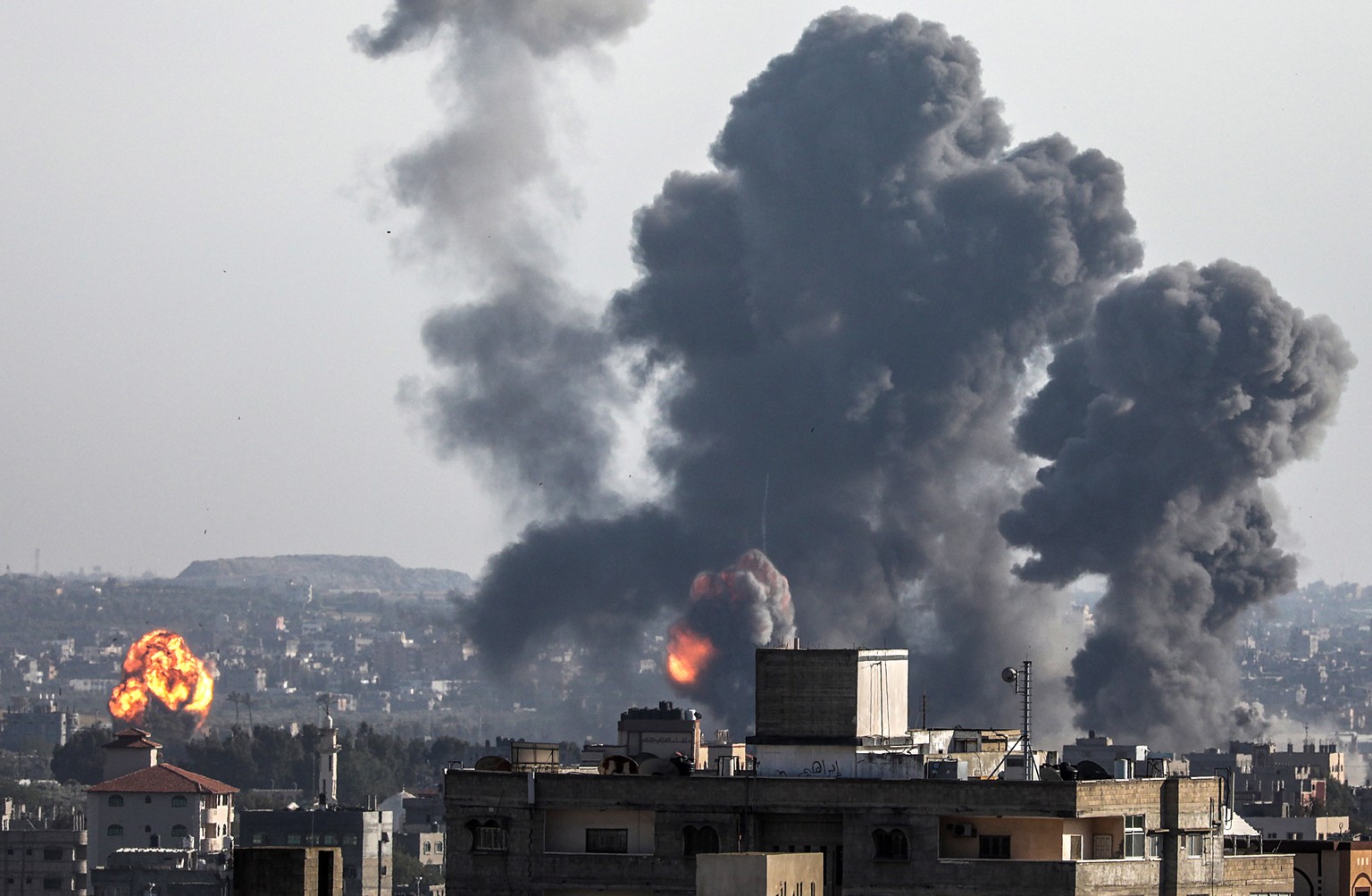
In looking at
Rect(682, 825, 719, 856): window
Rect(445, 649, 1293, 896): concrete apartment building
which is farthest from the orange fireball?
Rect(682, 825, 719, 856): window

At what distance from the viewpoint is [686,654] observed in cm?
18525

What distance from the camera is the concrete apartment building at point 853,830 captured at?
50.8 metres

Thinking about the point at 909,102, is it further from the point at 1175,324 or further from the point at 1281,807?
the point at 1281,807

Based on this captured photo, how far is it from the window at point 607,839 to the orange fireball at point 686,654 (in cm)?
13112

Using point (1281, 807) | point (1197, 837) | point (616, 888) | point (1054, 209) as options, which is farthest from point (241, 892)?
point (1054, 209)

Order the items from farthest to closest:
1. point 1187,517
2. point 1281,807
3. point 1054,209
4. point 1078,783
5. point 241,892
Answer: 1. point 1054,209
2. point 1187,517
3. point 1281,807
4. point 1078,783
5. point 241,892

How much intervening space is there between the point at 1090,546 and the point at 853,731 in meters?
122

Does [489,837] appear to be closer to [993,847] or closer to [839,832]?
[839,832]

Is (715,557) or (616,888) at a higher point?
(715,557)

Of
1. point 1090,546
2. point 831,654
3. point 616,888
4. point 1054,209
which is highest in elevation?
point 1054,209

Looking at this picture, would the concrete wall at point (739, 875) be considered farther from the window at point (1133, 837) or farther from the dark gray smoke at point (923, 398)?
the dark gray smoke at point (923, 398)

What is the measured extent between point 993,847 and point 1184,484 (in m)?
126

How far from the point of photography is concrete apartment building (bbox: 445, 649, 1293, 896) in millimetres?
50750

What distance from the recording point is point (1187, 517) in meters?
174
